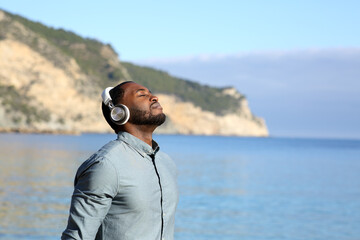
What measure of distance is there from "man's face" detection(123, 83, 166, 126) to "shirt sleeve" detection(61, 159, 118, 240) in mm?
346

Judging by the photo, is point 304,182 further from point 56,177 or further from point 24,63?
point 24,63

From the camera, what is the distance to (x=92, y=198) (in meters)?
2.44

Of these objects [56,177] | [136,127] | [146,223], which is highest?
[136,127]

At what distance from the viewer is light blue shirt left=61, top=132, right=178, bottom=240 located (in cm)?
245

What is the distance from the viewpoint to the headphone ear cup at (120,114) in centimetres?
270

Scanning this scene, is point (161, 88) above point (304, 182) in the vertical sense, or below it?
above

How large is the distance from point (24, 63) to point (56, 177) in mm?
81259

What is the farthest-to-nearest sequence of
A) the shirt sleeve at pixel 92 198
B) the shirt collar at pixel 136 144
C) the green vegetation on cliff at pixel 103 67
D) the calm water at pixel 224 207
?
the green vegetation on cliff at pixel 103 67 → the calm water at pixel 224 207 → the shirt collar at pixel 136 144 → the shirt sleeve at pixel 92 198

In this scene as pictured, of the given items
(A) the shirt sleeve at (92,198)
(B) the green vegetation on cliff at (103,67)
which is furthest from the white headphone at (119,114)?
(B) the green vegetation on cliff at (103,67)

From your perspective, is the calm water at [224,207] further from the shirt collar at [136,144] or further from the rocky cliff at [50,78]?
the rocky cliff at [50,78]

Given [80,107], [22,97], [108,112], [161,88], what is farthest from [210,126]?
[108,112]

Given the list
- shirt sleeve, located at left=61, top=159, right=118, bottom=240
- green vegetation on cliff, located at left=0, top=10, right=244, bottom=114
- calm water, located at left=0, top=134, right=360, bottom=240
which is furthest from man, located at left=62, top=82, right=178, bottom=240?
green vegetation on cliff, located at left=0, top=10, right=244, bottom=114

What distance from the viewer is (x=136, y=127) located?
2770mm

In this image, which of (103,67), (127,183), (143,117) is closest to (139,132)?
(143,117)
